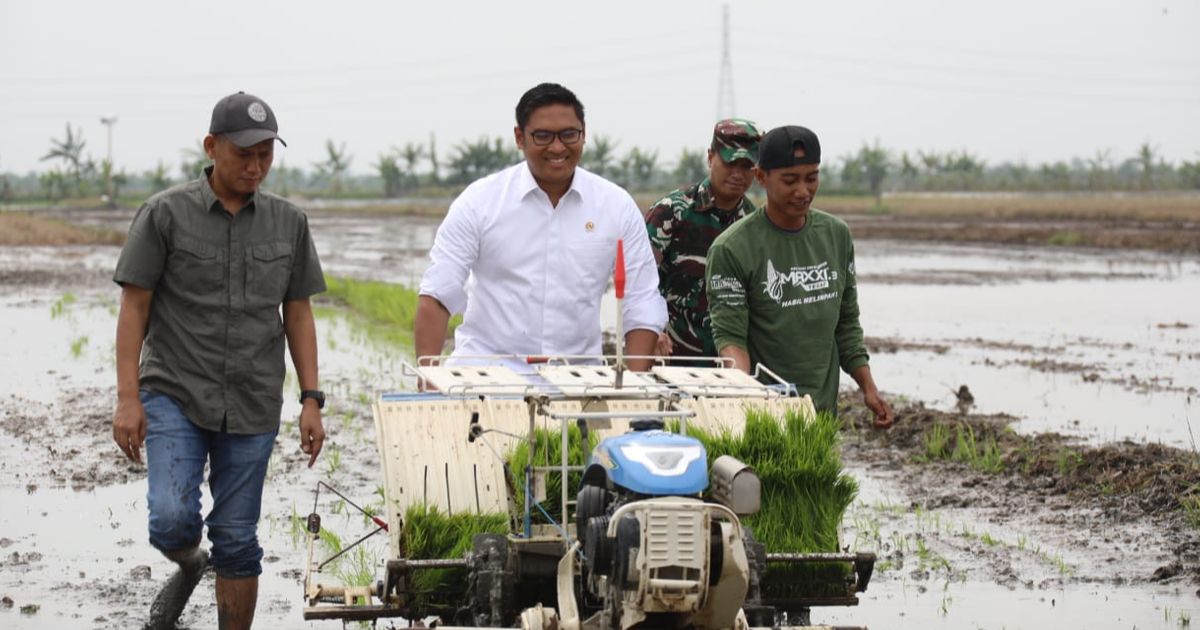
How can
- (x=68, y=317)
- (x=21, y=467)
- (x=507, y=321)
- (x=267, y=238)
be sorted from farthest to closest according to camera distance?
1. (x=68, y=317)
2. (x=21, y=467)
3. (x=507, y=321)
4. (x=267, y=238)

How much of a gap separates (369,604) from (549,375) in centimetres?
88

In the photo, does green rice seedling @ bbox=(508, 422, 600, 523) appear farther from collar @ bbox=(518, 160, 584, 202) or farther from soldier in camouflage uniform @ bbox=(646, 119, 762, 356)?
soldier in camouflage uniform @ bbox=(646, 119, 762, 356)

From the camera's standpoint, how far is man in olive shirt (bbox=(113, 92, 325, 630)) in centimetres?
488

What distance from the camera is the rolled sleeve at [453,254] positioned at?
5.54 m

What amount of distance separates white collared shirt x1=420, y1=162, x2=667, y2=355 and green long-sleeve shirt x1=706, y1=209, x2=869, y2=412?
44 centimetres

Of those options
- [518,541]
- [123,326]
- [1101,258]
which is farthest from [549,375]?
[1101,258]

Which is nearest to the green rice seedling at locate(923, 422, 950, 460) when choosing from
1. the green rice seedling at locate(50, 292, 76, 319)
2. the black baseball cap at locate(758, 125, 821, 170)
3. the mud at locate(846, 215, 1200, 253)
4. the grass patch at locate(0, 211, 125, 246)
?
the black baseball cap at locate(758, 125, 821, 170)

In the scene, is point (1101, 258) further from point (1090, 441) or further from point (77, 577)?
point (77, 577)

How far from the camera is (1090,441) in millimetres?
10070

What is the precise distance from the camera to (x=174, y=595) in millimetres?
5676

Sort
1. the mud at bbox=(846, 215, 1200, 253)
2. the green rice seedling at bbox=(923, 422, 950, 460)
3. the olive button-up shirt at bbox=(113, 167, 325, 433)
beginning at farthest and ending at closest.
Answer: the mud at bbox=(846, 215, 1200, 253) < the green rice seedling at bbox=(923, 422, 950, 460) < the olive button-up shirt at bbox=(113, 167, 325, 433)

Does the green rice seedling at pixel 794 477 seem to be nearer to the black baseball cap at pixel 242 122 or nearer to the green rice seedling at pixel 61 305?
the black baseball cap at pixel 242 122

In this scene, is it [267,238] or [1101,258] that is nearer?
[267,238]

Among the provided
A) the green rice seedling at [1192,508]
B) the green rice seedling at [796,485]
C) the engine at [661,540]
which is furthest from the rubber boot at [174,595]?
the green rice seedling at [1192,508]
